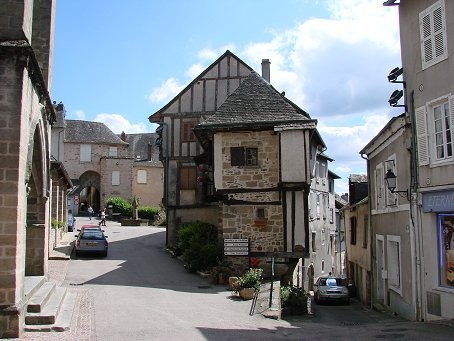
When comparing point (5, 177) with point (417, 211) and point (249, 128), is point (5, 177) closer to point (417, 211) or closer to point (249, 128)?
point (417, 211)

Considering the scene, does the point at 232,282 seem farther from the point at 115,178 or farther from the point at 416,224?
the point at 115,178

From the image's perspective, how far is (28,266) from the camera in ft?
42.0

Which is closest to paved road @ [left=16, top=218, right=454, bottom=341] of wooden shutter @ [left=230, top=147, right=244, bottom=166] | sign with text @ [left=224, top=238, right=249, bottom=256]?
sign with text @ [left=224, top=238, right=249, bottom=256]

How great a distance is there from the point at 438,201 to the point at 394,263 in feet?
16.2

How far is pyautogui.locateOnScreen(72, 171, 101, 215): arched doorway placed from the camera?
51469 millimetres

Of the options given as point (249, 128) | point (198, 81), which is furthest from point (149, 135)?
point (249, 128)

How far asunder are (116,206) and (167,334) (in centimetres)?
3891

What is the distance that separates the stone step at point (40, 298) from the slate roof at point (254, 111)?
385 inches

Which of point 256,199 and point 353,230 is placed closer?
point 256,199

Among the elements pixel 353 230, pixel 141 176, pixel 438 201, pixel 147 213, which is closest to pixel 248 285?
pixel 438 201

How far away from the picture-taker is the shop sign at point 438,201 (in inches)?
462

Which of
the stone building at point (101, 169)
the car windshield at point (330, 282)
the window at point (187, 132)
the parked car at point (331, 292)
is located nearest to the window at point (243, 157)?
the parked car at point (331, 292)

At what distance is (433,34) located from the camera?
1266cm

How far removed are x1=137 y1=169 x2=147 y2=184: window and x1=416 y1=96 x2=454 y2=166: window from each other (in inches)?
1663
